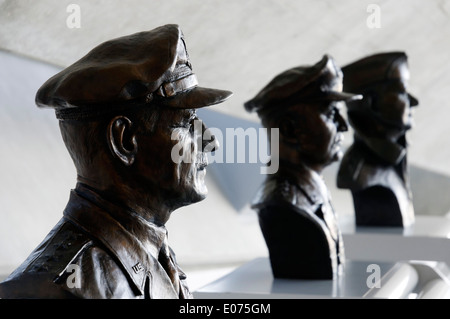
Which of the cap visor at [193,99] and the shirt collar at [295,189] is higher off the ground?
the cap visor at [193,99]

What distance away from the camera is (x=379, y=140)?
17.8 feet

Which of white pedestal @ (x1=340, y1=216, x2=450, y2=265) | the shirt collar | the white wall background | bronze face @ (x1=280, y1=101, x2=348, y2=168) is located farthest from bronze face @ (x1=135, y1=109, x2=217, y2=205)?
white pedestal @ (x1=340, y1=216, x2=450, y2=265)

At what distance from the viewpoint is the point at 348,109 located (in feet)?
18.2

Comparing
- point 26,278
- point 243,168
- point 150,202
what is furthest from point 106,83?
point 243,168

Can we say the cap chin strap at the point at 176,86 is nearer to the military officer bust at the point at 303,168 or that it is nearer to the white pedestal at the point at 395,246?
the military officer bust at the point at 303,168

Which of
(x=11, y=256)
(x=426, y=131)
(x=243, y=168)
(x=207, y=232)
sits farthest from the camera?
(x=426, y=131)

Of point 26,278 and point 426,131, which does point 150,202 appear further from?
point 426,131

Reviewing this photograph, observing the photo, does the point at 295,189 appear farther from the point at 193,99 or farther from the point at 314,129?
the point at 193,99

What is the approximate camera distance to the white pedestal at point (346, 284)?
3.61 metres

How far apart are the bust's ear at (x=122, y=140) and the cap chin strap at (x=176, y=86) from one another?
147 millimetres

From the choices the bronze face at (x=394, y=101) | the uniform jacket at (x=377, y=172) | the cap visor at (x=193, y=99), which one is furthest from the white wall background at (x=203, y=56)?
the cap visor at (x=193, y=99)

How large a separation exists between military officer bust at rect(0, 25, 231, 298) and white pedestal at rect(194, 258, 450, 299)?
4.22 feet

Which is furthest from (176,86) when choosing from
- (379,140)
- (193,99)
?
(379,140)
